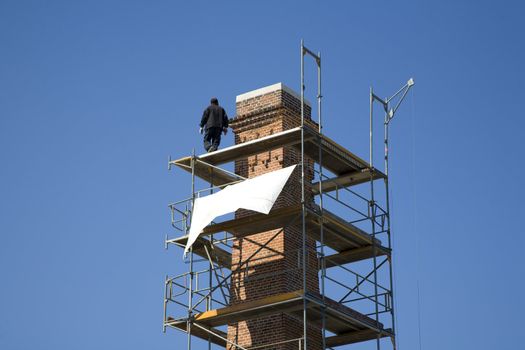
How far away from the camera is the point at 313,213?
3881cm

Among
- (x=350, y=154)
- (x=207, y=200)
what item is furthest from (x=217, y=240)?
(x=350, y=154)

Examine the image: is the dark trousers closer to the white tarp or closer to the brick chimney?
the brick chimney

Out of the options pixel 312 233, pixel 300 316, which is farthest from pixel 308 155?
pixel 300 316

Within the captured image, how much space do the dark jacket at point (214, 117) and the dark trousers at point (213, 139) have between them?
0.11 meters

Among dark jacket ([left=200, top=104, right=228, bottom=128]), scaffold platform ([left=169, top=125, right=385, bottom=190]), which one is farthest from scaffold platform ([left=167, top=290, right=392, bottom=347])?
dark jacket ([left=200, top=104, right=228, bottom=128])

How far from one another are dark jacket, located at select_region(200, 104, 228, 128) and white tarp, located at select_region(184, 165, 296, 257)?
2.42 meters

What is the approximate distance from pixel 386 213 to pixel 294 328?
4297 millimetres

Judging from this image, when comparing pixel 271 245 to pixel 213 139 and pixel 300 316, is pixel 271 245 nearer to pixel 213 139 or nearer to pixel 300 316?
pixel 300 316

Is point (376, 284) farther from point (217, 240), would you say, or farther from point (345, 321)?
point (217, 240)

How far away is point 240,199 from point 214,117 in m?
3.47

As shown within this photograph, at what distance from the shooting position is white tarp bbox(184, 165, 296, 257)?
38.5 meters

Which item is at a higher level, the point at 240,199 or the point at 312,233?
the point at 240,199

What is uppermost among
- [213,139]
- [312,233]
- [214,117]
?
[214,117]

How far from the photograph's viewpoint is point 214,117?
137ft
